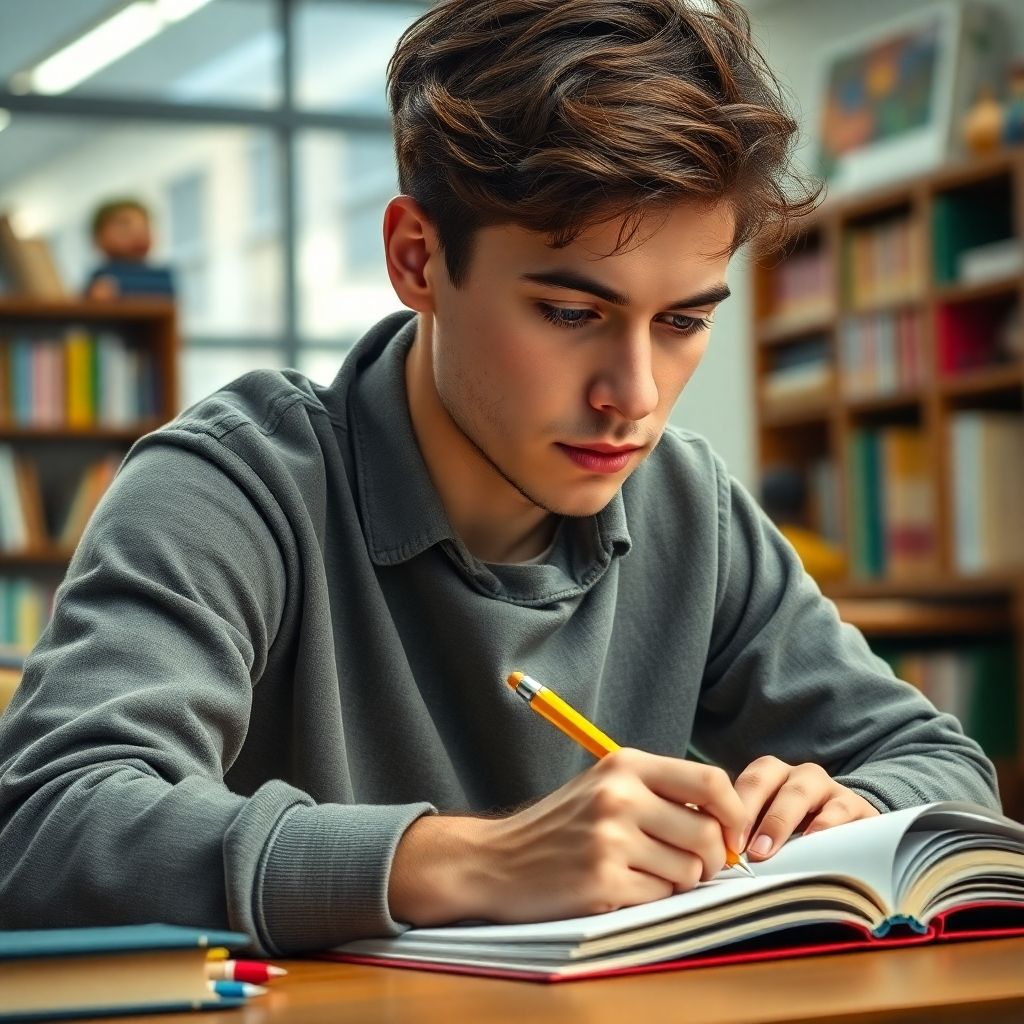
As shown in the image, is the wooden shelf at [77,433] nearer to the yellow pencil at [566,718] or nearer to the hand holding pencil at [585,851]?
the yellow pencil at [566,718]

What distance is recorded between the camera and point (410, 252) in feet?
4.69

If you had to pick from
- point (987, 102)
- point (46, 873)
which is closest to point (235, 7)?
point (987, 102)

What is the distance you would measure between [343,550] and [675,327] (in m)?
0.34

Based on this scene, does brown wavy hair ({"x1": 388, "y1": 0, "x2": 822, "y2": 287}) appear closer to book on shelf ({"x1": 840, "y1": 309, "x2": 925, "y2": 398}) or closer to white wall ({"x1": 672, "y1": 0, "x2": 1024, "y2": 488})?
book on shelf ({"x1": 840, "y1": 309, "x2": 925, "y2": 398})

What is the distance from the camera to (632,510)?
157cm

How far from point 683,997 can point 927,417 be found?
407cm

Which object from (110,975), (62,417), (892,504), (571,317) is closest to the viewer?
(110,975)

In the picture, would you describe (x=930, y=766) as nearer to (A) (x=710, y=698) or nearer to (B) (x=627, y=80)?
(A) (x=710, y=698)

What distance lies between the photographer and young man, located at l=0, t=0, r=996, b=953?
0.96m

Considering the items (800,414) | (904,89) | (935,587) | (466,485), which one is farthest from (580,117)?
(904,89)

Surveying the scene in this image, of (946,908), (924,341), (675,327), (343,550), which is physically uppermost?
(924,341)

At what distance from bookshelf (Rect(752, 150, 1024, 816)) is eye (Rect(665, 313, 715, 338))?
8.92ft

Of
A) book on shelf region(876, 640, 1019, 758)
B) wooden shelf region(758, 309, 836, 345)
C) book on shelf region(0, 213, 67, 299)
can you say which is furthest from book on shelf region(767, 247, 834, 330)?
book on shelf region(0, 213, 67, 299)

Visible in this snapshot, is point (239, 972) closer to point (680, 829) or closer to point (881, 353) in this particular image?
point (680, 829)
